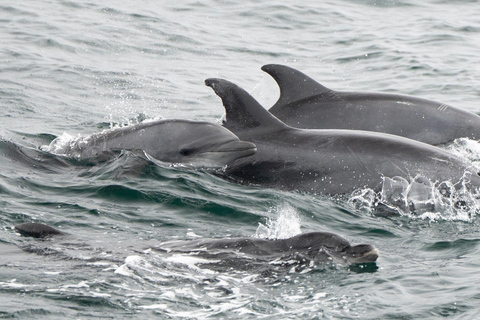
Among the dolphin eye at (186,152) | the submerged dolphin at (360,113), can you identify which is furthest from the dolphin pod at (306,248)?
the submerged dolphin at (360,113)

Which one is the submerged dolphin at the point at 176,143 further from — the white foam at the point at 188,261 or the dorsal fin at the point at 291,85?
the white foam at the point at 188,261

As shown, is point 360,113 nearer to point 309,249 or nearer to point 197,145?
point 197,145

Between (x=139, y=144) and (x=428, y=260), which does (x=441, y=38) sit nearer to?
(x=139, y=144)

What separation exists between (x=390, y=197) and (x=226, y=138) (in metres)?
2.16

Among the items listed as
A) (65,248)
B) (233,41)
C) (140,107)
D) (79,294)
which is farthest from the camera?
(233,41)

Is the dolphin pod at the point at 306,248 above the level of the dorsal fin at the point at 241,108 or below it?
below

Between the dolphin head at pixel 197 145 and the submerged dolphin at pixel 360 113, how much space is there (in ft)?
6.00

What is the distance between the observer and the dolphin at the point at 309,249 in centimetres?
735

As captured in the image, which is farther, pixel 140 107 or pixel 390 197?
pixel 140 107

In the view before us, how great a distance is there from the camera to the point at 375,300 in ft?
23.1

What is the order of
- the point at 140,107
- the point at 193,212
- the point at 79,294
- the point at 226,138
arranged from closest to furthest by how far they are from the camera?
the point at 79,294
the point at 193,212
the point at 226,138
the point at 140,107

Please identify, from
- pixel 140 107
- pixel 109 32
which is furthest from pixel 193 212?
pixel 109 32

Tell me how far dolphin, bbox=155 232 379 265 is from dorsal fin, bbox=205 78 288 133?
3768 mm

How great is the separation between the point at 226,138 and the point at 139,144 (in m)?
1.28
